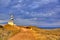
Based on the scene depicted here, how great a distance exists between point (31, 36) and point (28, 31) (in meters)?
0.22

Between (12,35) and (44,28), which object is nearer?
(12,35)

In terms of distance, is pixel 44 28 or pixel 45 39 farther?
pixel 44 28

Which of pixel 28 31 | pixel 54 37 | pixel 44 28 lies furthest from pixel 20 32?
pixel 44 28

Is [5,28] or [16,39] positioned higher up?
[5,28]

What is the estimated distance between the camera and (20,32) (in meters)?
5.97

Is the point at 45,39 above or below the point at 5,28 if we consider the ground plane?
below

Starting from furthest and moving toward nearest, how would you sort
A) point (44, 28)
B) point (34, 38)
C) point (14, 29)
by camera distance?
point (44, 28)
point (14, 29)
point (34, 38)

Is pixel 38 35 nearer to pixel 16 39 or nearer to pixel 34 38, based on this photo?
pixel 34 38

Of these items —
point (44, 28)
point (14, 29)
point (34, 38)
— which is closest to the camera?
point (34, 38)

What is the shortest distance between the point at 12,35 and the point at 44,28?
1855 mm

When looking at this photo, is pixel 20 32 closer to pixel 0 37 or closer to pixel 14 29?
pixel 14 29

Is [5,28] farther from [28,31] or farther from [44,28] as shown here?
[44,28]

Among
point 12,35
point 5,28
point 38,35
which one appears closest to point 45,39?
point 38,35

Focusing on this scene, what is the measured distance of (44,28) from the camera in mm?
7359
